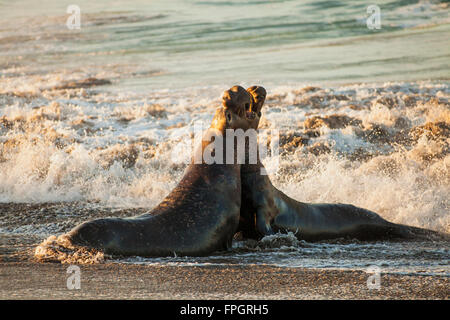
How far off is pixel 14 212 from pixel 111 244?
348 cm

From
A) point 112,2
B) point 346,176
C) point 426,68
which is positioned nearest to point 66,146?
point 346,176

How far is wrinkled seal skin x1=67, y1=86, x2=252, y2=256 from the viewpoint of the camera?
6141 millimetres

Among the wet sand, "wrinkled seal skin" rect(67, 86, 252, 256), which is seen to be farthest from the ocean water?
the wet sand

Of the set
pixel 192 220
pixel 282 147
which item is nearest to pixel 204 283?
pixel 192 220

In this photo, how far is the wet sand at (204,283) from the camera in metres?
5.00

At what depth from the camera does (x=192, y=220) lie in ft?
21.4

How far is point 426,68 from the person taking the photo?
19375 millimetres

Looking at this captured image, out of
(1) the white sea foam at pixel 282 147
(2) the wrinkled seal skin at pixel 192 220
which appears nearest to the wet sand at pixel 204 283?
(2) the wrinkled seal skin at pixel 192 220

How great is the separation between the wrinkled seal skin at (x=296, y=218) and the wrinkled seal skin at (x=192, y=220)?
20 centimetres

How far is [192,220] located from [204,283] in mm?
1184

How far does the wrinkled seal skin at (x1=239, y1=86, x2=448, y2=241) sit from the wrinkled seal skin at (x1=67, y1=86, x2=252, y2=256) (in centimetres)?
20

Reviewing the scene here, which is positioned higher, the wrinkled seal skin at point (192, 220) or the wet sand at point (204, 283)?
the wrinkled seal skin at point (192, 220)

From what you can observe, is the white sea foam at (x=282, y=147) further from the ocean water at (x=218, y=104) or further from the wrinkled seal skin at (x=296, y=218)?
the wrinkled seal skin at (x=296, y=218)
